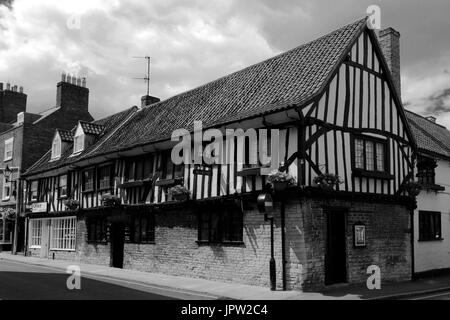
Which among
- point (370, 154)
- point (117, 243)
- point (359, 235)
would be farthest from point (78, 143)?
point (359, 235)

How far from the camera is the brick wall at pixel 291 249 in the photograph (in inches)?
528

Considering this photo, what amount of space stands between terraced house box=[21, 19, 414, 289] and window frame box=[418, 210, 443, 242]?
71.3 inches

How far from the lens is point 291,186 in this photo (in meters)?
13.4

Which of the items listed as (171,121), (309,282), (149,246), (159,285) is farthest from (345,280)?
(171,121)

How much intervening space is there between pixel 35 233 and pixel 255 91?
1817cm

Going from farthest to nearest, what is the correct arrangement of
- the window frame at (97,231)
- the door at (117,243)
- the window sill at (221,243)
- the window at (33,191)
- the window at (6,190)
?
the window at (6,190) → the window at (33,191) → the window frame at (97,231) → the door at (117,243) → the window sill at (221,243)

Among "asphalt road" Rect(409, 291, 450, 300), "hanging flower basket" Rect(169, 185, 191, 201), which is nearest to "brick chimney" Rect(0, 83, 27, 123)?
"hanging flower basket" Rect(169, 185, 191, 201)

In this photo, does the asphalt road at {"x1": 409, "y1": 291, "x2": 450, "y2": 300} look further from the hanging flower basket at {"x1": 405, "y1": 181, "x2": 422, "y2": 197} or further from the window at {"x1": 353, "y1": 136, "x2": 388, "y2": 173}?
the window at {"x1": 353, "y1": 136, "x2": 388, "y2": 173}

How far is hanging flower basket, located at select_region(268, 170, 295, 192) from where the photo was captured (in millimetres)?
13102

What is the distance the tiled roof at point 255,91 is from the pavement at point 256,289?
16.5ft

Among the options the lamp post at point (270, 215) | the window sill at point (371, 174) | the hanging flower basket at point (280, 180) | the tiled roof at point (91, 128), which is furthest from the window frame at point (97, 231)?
the window sill at point (371, 174)

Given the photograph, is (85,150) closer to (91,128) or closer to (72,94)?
(91,128)

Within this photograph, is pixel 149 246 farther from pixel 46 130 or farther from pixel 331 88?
pixel 46 130

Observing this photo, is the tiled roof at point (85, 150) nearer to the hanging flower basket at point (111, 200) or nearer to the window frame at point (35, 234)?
the window frame at point (35, 234)
